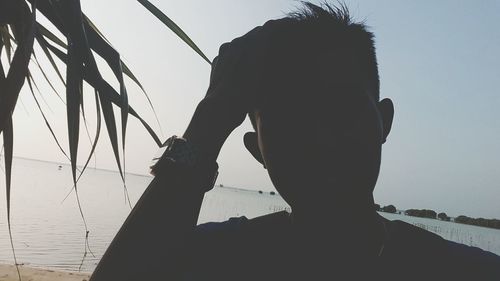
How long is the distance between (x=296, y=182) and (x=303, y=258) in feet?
0.92

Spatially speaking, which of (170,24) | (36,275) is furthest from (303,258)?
(36,275)

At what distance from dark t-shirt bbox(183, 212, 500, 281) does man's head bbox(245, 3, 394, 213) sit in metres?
0.18

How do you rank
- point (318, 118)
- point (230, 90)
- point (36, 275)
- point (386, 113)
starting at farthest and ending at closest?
1. point (36, 275)
2. point (386, 113)
3. point (230, 90)
4. point (318, 118)

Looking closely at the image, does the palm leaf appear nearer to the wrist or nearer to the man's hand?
the man's hand

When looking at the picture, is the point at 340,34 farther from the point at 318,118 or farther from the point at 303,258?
the point at 303,258

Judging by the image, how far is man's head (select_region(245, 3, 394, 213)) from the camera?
47.7 inches

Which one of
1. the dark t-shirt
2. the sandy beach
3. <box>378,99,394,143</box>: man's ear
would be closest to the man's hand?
the dark t-shirt

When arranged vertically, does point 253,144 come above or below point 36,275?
above

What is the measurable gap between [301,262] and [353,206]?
0.91 feet

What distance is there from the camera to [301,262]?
1300mm

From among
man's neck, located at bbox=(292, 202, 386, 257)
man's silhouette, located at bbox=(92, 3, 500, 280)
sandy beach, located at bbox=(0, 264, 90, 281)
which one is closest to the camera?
man's silhouette, located at bbox=(92, 3, 500, 280)

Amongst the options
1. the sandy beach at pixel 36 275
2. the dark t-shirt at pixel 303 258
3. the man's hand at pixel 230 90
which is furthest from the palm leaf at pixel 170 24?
the sandy beach at pixel 36 275

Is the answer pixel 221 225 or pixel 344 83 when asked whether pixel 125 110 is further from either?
pixel 344 83

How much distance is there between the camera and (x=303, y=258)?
4.27ft
